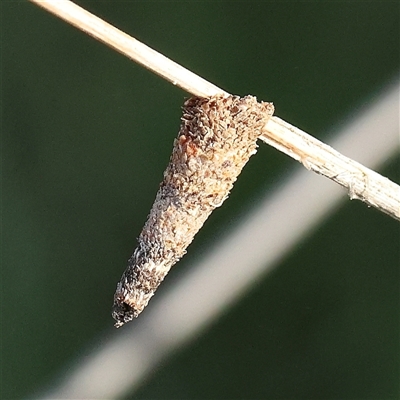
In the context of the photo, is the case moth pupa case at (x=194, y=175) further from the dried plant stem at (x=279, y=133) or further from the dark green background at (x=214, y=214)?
the dark green background at (x=214, y=214)

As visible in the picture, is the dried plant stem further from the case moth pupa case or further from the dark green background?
the dark green background

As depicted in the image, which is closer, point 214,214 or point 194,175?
point 194,175

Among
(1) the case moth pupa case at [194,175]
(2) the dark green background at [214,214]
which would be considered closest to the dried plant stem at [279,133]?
(1) the case moth pupa case at [194,175]

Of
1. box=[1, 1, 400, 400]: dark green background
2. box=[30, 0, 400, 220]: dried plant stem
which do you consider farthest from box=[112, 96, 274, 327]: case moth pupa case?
box=[1, 1, 400, 400]: dark green background

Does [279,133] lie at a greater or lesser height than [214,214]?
lesser

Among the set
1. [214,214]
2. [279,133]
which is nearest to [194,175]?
[279,133]

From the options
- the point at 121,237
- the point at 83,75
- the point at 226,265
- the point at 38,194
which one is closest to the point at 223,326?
the point at 226,265

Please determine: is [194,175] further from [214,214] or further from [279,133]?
[214,214]
